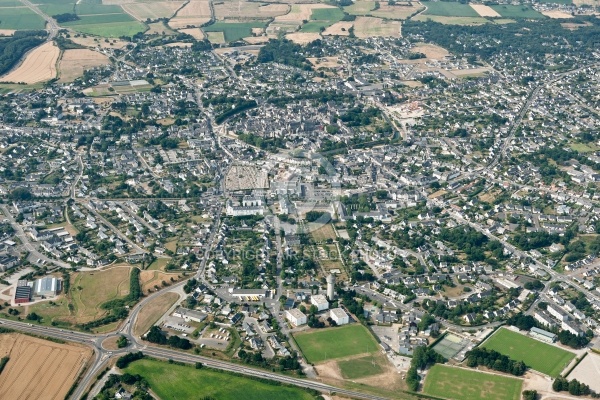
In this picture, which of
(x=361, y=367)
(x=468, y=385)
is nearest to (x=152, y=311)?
(x=361, y=367)

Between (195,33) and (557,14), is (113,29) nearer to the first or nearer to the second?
(195,33)

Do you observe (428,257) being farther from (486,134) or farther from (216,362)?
(486,134)

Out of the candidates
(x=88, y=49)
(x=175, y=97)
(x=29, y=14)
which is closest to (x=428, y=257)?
(x=175, y=97)

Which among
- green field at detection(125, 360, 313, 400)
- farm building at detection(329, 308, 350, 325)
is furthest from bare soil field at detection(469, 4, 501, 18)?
green field at detection(125, 360, 313, 400)

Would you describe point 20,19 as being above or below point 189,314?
above

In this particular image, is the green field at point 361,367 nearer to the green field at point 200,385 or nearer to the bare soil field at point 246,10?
the green field at point 200,385

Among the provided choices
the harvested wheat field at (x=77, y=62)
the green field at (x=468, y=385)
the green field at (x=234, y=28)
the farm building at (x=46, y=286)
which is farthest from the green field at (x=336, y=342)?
the green field at (x=234, y=28)

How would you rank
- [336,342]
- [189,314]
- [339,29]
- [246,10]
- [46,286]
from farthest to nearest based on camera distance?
1. [246,10]
2. [339,29]
3. [46,286]
4. [189,314]
5. [336,342]
